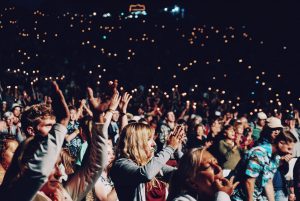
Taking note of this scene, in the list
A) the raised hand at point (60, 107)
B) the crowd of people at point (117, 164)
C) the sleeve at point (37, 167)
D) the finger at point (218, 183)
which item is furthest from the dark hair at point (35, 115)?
the finger at point (218, 183)

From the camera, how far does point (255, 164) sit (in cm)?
562

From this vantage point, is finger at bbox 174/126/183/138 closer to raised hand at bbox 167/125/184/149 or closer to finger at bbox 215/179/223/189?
raised hand at bbox 167/125/184/149

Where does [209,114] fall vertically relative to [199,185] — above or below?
below

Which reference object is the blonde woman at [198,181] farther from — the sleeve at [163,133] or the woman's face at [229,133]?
the sleeve at [163,133]

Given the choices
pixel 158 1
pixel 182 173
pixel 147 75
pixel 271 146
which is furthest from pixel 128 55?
pixel 182 173

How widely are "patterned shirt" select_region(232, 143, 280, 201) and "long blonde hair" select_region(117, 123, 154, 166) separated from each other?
4.78 ft

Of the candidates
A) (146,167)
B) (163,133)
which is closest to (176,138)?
(146,167)

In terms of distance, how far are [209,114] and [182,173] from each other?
1614 cm

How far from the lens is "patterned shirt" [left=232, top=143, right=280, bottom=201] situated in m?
5.61

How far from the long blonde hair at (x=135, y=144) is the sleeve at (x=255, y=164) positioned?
1444 mm

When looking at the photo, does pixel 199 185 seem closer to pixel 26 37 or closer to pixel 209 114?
pixel 209 114

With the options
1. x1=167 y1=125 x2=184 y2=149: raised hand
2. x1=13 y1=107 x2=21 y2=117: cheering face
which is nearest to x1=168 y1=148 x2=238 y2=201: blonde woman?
x1=167 y1=125 x2=184 y2=149: raised hand

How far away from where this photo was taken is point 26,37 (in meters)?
22.0

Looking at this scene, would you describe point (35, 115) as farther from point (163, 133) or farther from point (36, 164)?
point (163, 133)
